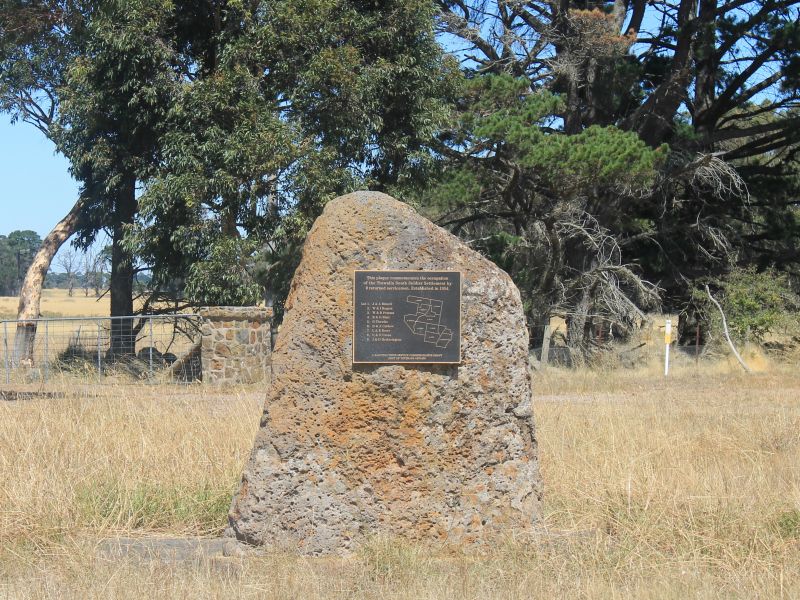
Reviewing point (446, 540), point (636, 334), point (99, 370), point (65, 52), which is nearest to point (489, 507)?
point (446, 540)

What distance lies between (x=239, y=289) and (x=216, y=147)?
266cm

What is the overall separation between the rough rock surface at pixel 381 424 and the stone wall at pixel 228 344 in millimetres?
10064

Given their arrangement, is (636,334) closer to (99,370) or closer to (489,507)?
(99,370)

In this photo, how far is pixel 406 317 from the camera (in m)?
5.98

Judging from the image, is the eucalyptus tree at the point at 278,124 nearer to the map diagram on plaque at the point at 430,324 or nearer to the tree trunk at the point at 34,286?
the tree trunk at the point at 34,286

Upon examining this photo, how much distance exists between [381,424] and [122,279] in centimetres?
1715

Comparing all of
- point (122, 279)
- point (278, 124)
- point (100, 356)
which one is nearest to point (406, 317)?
point (278, 124)

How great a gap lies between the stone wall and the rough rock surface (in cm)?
1006

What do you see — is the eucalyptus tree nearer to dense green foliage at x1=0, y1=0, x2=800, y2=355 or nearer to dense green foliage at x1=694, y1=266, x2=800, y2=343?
dense green foliage at x1=0, y1=0, x2=800, y2=355

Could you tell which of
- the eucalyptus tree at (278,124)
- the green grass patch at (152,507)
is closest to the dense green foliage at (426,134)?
the eucalyptus tree at (278,124)

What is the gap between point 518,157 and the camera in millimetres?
18328

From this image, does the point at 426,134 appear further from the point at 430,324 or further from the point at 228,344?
the point at 430,324

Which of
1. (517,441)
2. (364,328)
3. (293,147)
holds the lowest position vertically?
(517,441)

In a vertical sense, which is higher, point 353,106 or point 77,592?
point 353,106
